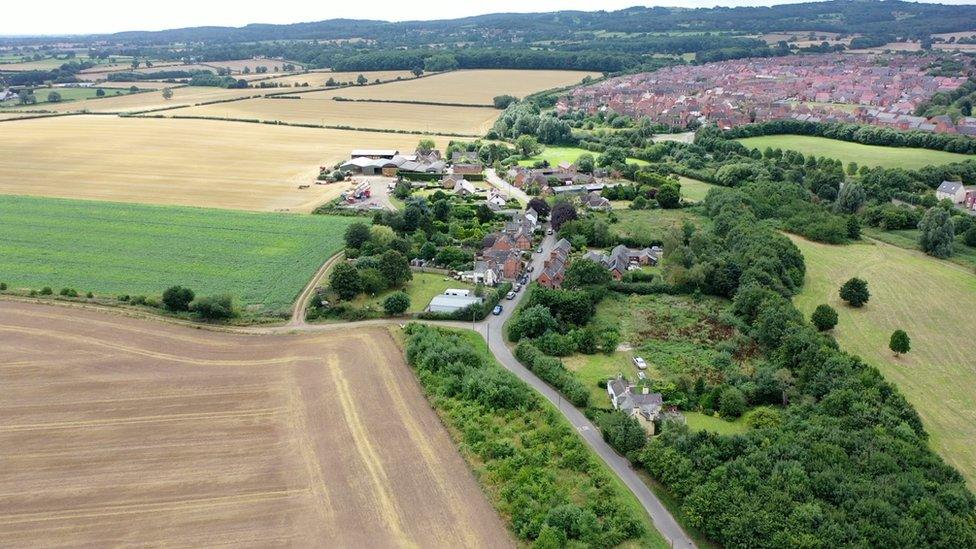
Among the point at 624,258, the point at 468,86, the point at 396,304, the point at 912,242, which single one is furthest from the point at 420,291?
the point at 468,86

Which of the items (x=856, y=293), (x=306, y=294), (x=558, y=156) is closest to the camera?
(x=856, y=293)

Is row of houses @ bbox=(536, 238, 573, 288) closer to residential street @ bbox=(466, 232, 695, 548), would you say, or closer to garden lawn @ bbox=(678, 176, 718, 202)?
residential street @ bbox=(466, 232, 695, 548)

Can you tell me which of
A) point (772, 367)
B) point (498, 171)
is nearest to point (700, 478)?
point (772, 367)

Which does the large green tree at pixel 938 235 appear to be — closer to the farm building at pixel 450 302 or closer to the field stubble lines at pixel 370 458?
the farm building at pixel 450 302

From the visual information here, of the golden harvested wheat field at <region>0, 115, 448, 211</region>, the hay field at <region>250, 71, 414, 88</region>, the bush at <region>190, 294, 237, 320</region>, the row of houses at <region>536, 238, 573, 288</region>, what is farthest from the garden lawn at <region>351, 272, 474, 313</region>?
the hay field at <region>250, 71, 414, 88</region>

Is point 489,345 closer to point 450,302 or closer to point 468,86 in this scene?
point 450,302

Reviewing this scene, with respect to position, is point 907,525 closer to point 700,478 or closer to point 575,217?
point 700,478
